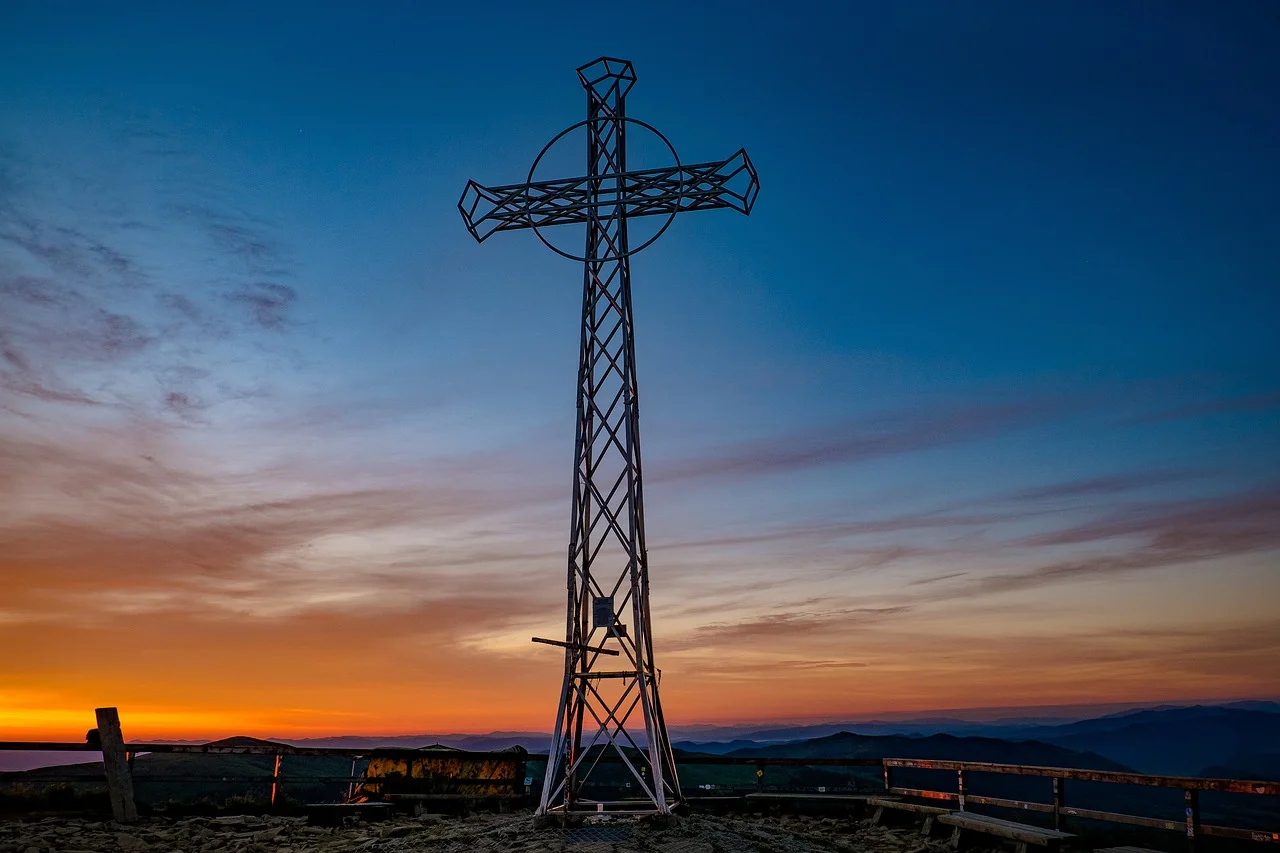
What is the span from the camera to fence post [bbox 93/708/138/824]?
613 inches

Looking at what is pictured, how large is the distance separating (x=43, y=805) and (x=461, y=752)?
6993 mm

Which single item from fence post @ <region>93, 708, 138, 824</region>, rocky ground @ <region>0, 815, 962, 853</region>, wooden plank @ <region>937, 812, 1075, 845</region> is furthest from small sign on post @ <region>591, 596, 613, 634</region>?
fence post @ <region>93, 708, 138, 824</region>

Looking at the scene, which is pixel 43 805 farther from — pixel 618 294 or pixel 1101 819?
pixel 1101 819

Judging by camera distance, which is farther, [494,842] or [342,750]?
[342,750]

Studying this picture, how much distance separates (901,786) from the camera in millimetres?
18969

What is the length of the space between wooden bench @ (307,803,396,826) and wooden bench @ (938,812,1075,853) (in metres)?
9.43

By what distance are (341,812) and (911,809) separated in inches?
378

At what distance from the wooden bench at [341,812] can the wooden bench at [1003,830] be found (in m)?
9.43

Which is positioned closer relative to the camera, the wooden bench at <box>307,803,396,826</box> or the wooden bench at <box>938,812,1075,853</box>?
the wooden bench at <box>938,812,1075,853</box>

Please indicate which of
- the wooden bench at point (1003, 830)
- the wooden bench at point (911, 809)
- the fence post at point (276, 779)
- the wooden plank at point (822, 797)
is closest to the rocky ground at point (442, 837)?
the wooden bench at point (911, 809)

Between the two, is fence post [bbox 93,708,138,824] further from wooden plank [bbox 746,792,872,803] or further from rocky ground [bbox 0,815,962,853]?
wooden plank [bbox 746,792,872,803]

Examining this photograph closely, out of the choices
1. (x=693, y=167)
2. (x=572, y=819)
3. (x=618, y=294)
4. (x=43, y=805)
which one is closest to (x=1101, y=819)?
(x=572, y=819)

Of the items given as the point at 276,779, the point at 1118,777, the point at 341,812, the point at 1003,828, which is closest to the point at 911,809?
the point at 1003,828

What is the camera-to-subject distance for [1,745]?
16.0 m
